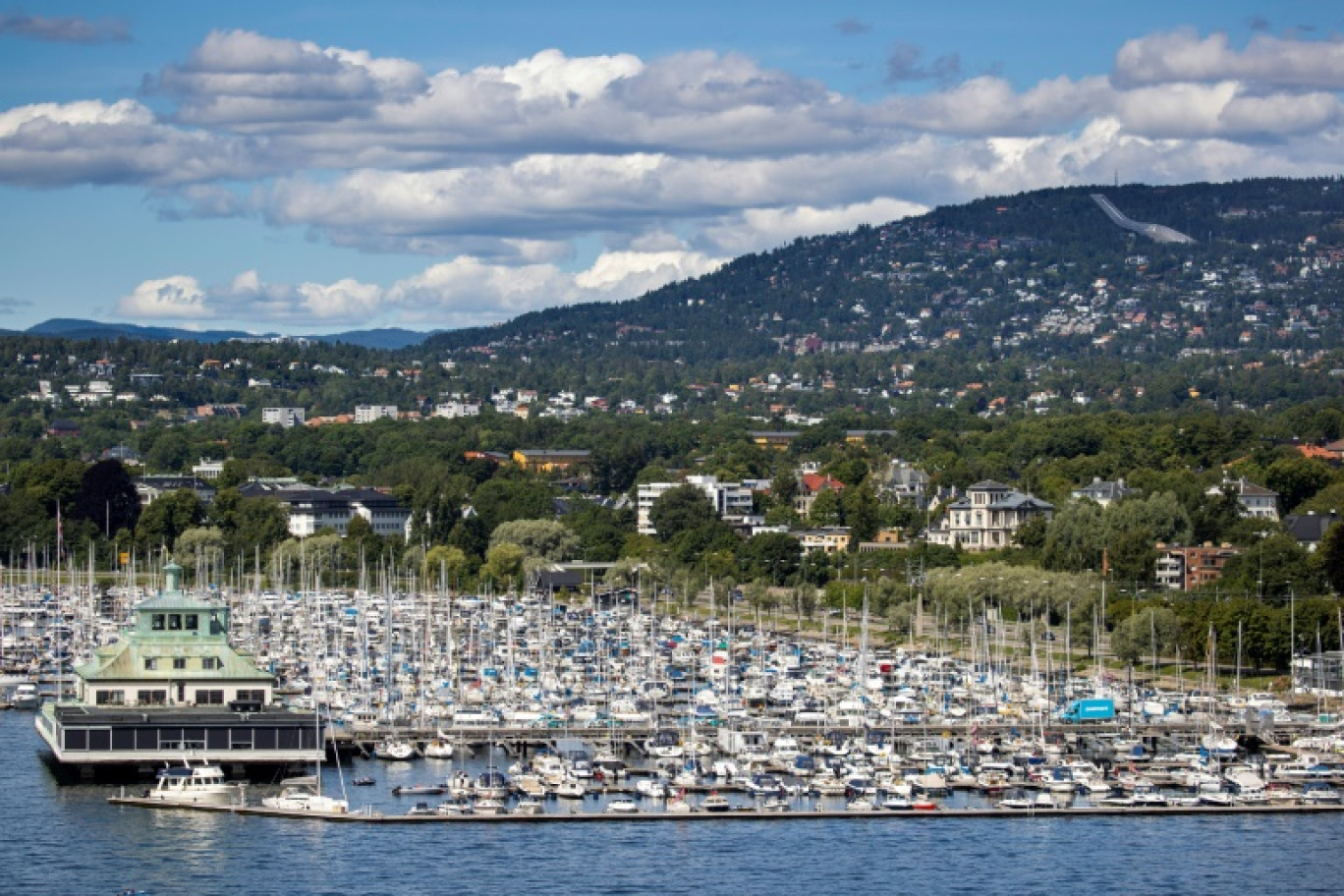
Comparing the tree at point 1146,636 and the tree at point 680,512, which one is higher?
the tree at point 680,512

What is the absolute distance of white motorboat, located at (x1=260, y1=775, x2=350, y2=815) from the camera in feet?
181

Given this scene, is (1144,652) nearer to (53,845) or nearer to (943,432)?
(53,845)

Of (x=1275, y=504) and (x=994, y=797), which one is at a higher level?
(x=1275, y=504)

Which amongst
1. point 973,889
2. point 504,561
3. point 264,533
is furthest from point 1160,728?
point 264,533

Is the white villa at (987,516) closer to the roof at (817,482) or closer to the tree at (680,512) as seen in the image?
the tree at (680,512)

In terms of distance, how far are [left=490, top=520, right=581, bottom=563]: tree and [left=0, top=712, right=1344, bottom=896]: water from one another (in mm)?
65190

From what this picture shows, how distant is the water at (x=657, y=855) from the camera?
162 feet

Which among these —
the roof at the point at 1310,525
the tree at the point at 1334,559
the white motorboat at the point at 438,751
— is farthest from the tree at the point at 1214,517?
the white motorboat at the point at 438,751

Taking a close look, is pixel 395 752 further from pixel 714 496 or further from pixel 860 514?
pixel 714 496

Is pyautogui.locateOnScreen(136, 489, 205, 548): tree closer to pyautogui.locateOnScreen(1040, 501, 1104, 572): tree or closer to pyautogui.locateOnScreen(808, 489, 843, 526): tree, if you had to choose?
pyautogui.locateOnScreen(808, 489, 843, 526): tree

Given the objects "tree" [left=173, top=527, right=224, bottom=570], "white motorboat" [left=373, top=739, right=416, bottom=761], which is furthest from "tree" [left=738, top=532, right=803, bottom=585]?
"white motorboat" [left=373, top=739, right=416, bottom=761]

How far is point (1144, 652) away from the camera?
8088 cm

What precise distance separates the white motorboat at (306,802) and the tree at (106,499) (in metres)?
75.6

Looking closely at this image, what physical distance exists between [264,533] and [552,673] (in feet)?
173
